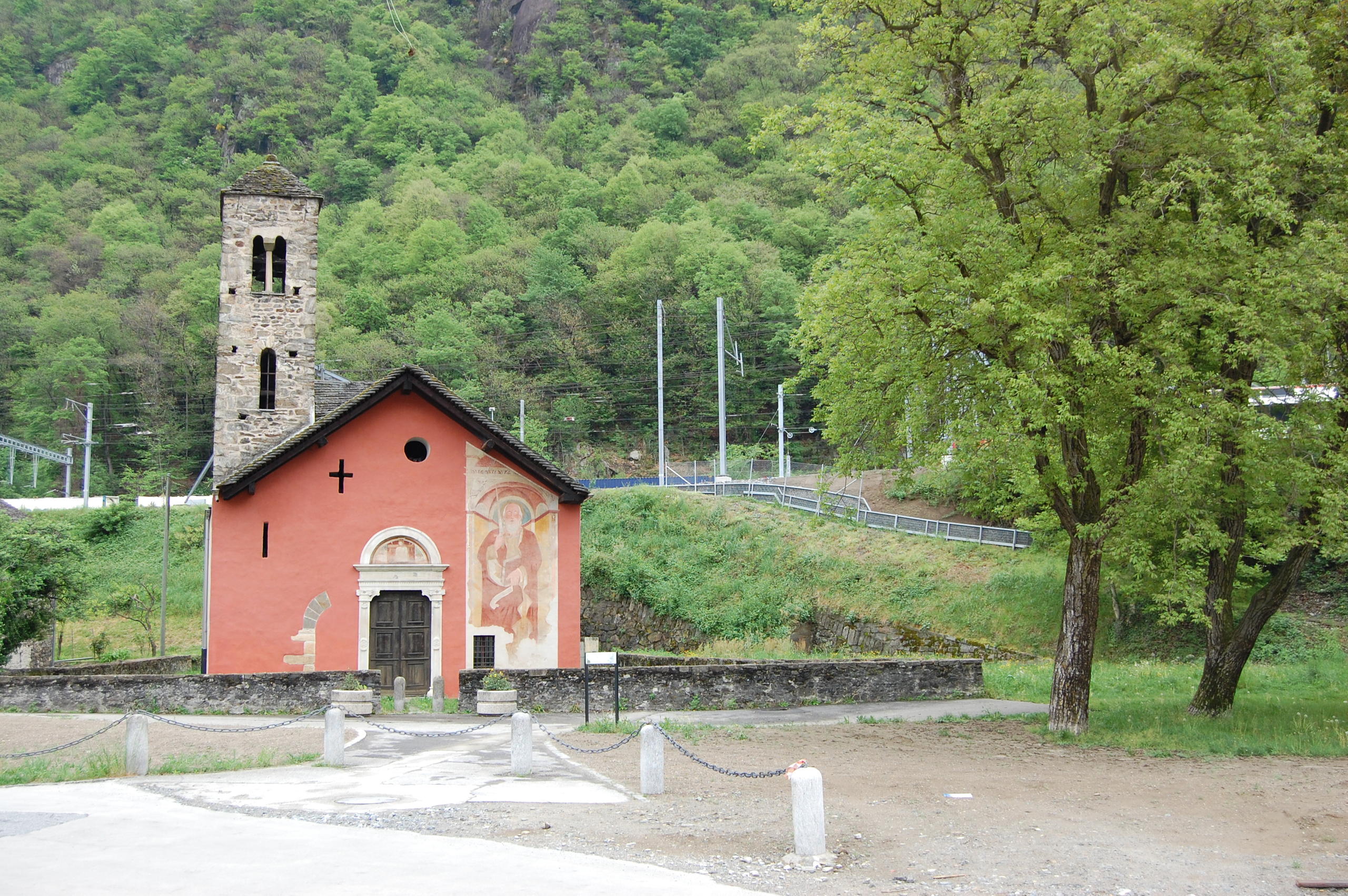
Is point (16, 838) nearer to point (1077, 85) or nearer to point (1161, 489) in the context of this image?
point (1161, 489)

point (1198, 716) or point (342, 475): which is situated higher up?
point (342, 475)

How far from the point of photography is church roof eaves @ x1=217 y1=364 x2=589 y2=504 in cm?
2445

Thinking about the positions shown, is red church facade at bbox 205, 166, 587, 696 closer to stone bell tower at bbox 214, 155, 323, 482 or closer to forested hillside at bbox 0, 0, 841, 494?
stone bell tower at bbox 214, 155, 323, 482

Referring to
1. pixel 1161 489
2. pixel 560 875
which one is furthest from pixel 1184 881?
pixel 1161 489

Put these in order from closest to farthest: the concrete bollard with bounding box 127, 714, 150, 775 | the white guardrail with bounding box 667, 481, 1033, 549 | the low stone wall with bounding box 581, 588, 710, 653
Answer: the concrete bollard with bounding box 127, 714, 150, 775
the white guardrail with bounding box 667, 481, 1033, 549
the low stone wall with bounding box 581, 588, 710, 653

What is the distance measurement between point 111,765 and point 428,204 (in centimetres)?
8824

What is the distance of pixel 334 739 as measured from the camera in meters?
14.7

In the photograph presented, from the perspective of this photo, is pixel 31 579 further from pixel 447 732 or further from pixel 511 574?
pixel 447 732

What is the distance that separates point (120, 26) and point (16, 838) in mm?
145918

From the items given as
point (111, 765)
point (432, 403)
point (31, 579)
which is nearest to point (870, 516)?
point (432, 403)

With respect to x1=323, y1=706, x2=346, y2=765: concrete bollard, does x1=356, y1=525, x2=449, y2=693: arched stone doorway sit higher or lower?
higher

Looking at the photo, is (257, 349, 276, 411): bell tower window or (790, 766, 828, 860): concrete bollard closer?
(790, 766, 828, 860): concrete bollard

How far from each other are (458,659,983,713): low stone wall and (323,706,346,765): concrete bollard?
19.0ft

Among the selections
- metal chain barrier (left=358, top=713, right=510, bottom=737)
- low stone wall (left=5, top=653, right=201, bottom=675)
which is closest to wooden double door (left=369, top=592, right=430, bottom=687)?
metal chain barrier (left=358, top=713, right=510, bottom=737)
